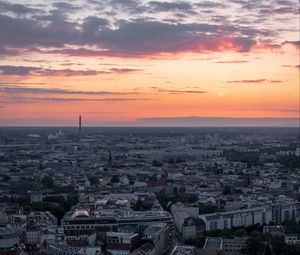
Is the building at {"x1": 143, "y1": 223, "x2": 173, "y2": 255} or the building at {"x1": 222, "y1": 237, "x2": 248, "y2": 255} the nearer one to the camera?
the building at {"x1": 222, "y1": 237, "x2": 248, "y2": 255}

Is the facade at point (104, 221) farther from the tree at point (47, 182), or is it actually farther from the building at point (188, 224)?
the tree at point (47, 182)

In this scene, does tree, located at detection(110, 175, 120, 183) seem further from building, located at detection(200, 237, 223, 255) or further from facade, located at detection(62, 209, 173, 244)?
building, located at detection(200, 237, 223, 255)

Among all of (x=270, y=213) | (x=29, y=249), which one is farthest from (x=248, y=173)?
(x=29, y=249)

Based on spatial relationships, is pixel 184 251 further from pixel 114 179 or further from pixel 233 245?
pixel 114 179

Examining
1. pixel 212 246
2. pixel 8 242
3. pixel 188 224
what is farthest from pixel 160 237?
Result: pixel 8 242

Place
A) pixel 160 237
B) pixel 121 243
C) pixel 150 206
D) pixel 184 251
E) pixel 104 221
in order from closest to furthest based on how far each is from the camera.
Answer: pixel 184 251 → pixel 121 243 → pixel 160 237 → pixel 104 221 → pixel 150 206

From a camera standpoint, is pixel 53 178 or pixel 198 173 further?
pixel 198 173

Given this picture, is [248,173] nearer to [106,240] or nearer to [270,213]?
[270,213]

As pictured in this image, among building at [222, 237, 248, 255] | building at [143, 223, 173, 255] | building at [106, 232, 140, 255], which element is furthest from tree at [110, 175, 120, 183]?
building at [222, 237, 248, 255]
